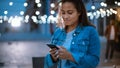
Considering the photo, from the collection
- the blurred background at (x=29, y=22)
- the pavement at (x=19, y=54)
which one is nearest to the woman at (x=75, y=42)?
the blurred background at (x=29, y=22)

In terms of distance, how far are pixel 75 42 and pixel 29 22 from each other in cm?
460

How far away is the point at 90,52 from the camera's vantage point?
2123 mm

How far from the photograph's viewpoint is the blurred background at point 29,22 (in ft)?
21.2

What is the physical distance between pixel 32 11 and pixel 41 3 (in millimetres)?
233

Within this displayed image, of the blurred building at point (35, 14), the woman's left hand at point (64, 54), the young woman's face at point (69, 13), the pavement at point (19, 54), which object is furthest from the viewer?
the pavement at point (19, 54)

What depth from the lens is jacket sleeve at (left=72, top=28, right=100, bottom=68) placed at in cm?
209

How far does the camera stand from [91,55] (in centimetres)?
212

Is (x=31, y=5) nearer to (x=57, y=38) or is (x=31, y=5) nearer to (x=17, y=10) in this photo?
(x=17, y=10)

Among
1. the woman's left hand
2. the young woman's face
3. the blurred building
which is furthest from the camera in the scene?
the blurred building

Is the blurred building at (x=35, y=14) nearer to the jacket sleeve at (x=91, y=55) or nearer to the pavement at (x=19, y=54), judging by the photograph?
the pavement at (x=19, y=54)

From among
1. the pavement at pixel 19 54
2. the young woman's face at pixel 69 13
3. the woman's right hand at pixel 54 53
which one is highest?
the young woman's face at pixel 69 13

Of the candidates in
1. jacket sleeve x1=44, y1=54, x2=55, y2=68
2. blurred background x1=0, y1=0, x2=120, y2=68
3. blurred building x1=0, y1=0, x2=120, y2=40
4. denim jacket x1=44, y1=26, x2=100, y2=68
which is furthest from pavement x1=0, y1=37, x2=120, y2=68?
denim jacket x1=44, y1=26, x2=100, y2=68

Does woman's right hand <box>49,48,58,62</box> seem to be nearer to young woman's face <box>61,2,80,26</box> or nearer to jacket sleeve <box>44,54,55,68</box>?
jacket sleeve <box>44,54,55,68</box>

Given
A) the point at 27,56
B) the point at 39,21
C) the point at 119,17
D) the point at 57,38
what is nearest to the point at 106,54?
the point at 119,17
